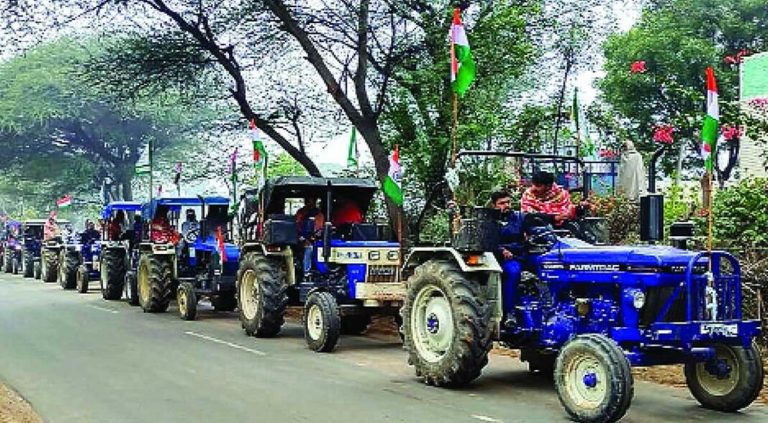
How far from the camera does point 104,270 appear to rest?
23188mm

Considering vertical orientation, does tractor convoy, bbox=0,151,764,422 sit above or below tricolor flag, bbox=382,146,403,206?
below

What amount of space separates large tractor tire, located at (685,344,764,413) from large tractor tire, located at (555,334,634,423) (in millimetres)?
1164

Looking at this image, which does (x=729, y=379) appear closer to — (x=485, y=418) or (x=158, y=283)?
(x=485, y=418)

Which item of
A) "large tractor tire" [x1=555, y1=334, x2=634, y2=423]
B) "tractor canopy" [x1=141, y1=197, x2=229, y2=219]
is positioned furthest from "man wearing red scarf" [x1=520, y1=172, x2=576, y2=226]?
"tractor canopy" [x1=141, y1=197, x2=229, y2=219]

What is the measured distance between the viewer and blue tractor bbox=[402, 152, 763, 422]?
27.6 ft

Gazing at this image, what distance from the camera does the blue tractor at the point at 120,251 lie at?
21859 millimetres

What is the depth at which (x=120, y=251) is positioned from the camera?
23.3 m

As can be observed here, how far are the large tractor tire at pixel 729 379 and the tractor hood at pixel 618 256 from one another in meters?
0.87

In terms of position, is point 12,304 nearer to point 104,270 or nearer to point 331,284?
point 104,270

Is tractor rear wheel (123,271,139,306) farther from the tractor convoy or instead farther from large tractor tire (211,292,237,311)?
the tractor convoy

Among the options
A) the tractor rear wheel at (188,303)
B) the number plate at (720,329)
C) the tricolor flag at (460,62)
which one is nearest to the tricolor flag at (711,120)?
the number plate at (720,329)

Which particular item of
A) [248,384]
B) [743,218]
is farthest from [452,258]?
[743,218]

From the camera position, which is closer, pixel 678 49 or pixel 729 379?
pixel 729 379

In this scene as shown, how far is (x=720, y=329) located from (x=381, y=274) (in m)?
6.33
